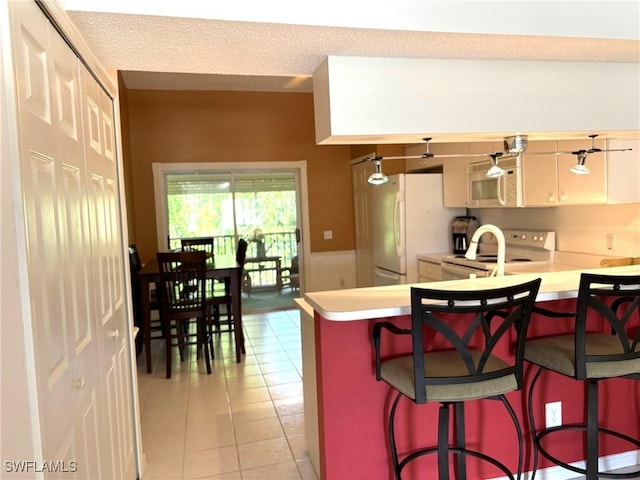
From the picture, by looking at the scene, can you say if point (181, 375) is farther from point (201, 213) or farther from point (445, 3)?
point (445, 3)

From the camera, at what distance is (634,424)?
2.31 m

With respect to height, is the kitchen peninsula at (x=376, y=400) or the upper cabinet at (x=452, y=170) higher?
the upper cabinet at (x=452, y=170)

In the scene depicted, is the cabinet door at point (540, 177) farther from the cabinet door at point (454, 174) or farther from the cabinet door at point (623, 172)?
the cabinet door at point (454, 174)

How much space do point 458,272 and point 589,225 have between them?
106cm

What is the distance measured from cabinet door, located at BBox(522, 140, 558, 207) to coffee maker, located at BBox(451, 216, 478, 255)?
105cm

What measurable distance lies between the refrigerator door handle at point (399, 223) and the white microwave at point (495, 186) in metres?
0.69

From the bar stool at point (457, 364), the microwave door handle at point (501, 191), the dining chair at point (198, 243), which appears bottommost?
the bar stool at point (457, 364)

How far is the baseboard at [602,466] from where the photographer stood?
220 cm

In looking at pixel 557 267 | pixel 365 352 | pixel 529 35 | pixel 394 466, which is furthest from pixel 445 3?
pixel 557 267

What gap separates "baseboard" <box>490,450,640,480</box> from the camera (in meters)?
2.20

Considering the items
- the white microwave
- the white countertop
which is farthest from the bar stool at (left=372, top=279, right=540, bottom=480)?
the white microwave

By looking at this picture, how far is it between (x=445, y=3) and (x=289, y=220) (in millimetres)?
4792

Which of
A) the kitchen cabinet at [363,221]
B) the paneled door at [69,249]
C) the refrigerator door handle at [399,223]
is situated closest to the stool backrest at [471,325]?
the paneled door at [69,249]

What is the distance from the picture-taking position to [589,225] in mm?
3340
